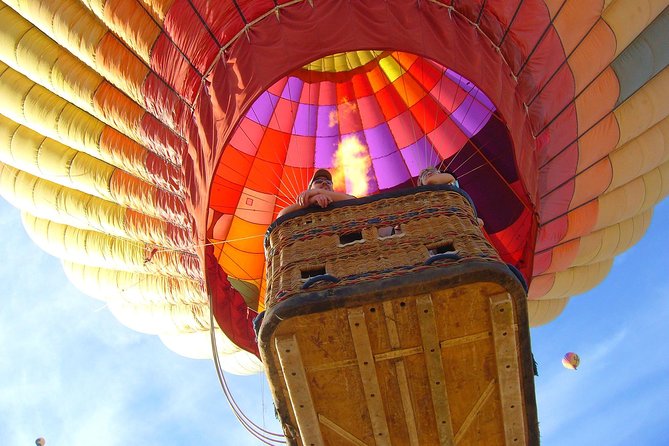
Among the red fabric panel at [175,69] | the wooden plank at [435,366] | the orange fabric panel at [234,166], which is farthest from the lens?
the orange fabric panel at [234,166]

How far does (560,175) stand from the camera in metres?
4.94

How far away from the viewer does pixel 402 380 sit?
3.10 meters

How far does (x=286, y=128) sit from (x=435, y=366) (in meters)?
4.00

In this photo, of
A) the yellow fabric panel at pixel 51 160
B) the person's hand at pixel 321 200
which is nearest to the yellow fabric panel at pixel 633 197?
the person's hand at pixel 321 200

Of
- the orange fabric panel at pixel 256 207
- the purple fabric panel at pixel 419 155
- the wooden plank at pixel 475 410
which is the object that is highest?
the purple fabric panel at pixel 419 155

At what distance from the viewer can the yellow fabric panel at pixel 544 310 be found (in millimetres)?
6711

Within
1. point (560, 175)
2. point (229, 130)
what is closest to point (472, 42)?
point (560, 175)

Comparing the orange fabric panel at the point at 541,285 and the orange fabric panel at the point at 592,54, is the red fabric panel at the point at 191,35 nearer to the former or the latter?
the orange fabric panel at the point at 592,54

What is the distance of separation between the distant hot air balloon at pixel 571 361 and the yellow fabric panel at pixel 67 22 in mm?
5360

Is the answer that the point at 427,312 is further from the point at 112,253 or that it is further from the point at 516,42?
the point at 112,253

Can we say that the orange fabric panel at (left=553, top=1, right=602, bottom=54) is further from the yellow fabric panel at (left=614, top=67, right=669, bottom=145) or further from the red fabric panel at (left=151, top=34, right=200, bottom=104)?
the red fabric panel at (left=151, top=34, right=200, bottom=104)

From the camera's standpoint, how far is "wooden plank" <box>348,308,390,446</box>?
2920 mm

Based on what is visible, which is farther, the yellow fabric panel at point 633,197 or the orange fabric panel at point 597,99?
the yellow fabric panel at point 633,197

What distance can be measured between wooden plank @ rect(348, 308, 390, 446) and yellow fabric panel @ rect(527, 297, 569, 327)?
12.3ft
